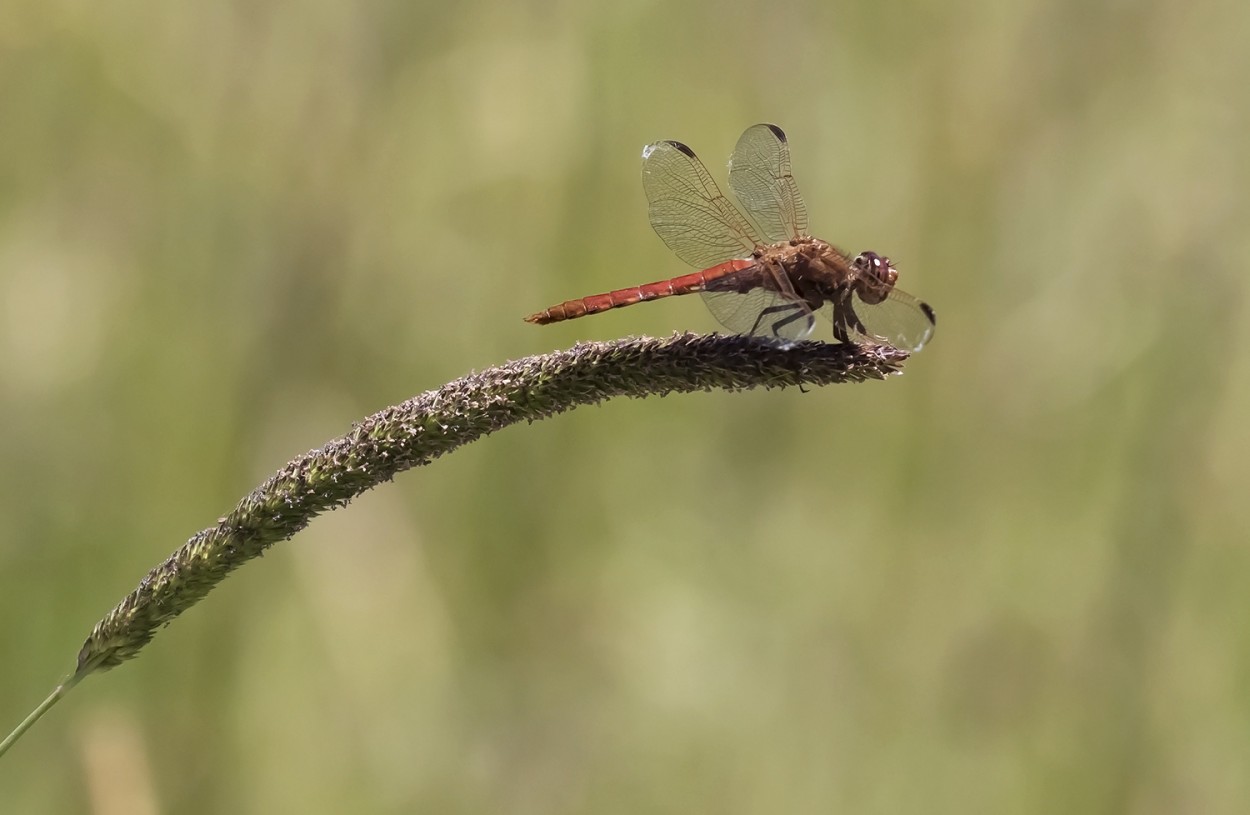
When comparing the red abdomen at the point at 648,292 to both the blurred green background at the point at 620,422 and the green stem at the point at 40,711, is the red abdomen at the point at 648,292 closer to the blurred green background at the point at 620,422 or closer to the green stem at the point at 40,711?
the blurred green background at the point at 620,422

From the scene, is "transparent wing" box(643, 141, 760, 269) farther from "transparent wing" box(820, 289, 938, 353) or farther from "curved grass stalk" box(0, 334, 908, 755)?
"curved grass stalk" box(0, 334, 908, 755)

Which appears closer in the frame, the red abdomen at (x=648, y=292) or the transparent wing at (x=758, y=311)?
the transparent wing at (x=758, y=311)

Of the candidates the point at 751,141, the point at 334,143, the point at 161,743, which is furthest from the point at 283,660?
the point at 751,141

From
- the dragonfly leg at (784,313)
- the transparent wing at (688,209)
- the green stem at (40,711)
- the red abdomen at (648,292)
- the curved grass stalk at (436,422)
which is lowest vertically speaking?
the green stem at (40,711)

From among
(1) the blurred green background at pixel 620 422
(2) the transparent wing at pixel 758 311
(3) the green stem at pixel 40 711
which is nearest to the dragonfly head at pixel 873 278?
(2) the transparent wing at pixel 758 311

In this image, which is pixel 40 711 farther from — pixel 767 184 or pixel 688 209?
pixel 767 184

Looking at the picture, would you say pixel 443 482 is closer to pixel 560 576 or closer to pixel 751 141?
pixel 560 576

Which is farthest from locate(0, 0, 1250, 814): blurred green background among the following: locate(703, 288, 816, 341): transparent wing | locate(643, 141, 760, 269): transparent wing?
locate(703, 288, 816, 341): transparent wing
